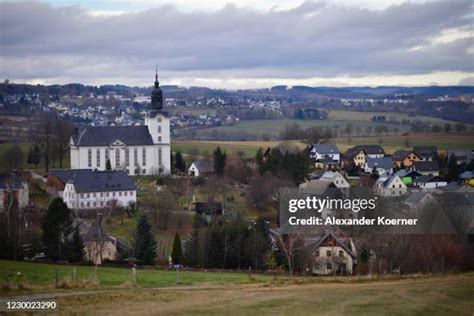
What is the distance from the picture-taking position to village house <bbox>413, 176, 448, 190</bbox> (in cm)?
5357

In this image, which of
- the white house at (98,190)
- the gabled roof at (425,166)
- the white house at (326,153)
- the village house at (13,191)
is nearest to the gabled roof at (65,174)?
the white house at (98,190)

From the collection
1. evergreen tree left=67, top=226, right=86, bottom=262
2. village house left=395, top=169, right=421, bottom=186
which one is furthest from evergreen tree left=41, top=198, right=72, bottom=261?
village house left=395, top=169, right=421, bottom=186

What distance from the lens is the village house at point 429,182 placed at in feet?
176

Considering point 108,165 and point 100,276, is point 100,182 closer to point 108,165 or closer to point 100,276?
point 108,165

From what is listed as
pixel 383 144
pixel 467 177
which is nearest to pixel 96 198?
pixel 467 177

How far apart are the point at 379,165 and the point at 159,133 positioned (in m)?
18.7

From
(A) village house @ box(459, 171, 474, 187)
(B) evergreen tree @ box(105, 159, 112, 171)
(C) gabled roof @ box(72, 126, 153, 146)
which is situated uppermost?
(C) gabled roof @ box(72, 126, 153, 146)

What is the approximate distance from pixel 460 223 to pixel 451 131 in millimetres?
46688

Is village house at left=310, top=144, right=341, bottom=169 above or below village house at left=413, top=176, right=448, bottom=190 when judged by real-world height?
above

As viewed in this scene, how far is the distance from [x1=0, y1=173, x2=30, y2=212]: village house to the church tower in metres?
17.1

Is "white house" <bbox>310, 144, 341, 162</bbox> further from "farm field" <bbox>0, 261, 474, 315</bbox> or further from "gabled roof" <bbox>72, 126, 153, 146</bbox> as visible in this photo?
"farm field" <bbox>0, 261, 474, 315</bbox>

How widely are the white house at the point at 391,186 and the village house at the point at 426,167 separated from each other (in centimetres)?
723

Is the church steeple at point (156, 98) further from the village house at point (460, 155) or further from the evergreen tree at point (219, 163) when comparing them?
the village house at point (460, 155)

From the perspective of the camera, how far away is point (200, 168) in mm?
57219
